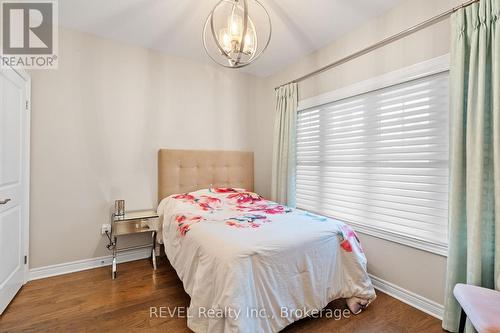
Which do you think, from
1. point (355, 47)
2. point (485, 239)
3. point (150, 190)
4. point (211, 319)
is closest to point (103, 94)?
point (150, 190)

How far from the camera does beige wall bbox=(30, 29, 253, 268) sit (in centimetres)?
249

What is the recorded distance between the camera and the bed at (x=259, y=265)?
1436 millimetres

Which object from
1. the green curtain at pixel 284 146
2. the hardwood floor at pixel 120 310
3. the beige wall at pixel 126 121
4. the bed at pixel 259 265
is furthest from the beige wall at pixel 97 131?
the green curtain at pixel 284 146

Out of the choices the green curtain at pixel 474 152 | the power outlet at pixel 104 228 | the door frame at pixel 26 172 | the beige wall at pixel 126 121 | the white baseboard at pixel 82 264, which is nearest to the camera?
the green curtain at pixel 474 152

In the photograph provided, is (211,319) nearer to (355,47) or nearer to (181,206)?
(181,206)

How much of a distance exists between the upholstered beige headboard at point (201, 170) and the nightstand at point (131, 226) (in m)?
0.38

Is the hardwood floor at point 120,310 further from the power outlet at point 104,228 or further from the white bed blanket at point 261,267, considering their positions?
the power outlet at point 104,228

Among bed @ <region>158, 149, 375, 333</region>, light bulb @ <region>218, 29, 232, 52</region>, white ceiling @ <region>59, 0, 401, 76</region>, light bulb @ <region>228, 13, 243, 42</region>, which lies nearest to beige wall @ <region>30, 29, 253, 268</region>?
white ceiling @ <region>59, 0, 401, 76</region>

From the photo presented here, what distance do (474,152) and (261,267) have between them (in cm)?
161

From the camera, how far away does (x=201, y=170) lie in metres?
3.33

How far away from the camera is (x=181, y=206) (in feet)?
8.41

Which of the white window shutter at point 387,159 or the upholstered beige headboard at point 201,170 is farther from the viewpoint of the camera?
the upholstered beige headboard at point 201,170

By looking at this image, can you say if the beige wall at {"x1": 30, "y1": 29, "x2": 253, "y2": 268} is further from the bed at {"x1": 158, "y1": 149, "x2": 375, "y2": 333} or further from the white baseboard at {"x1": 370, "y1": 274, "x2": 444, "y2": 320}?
the white baseboard at {"x1": 370, "y1": 274, "x2": 444, "y2": 320}

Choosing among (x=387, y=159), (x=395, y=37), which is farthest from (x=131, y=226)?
(x=395, y=37)
